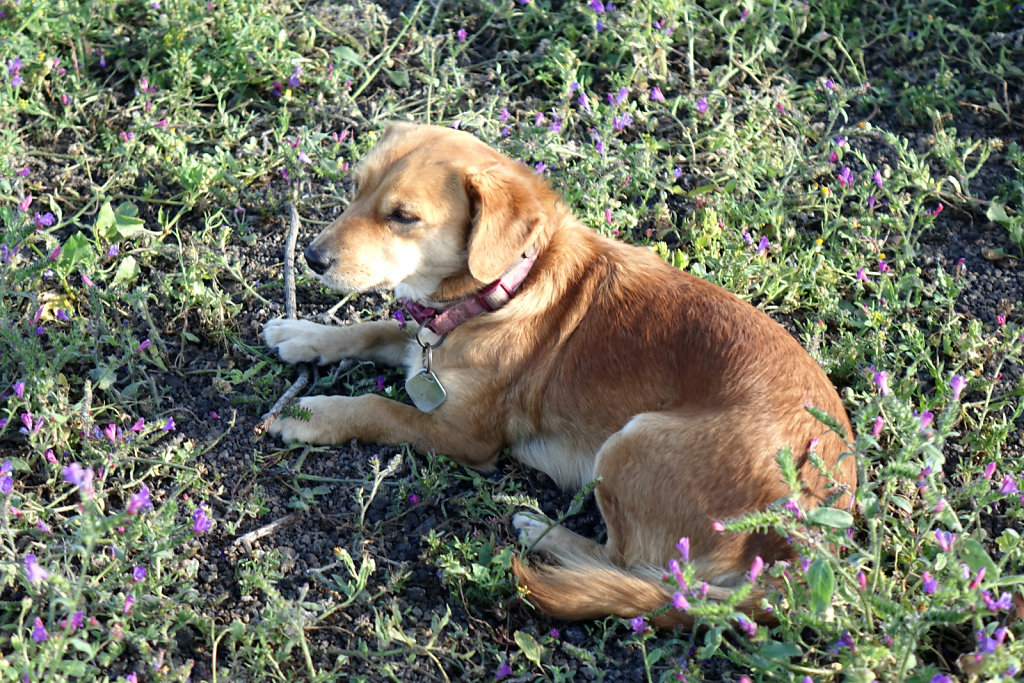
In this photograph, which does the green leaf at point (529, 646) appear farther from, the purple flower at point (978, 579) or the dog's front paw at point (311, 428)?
the purple flower at point (978, 579)

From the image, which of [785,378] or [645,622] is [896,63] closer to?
[785,378]

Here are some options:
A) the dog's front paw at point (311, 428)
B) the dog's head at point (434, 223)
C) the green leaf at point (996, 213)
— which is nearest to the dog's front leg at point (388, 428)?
the dog's front paw at point (311, 428)

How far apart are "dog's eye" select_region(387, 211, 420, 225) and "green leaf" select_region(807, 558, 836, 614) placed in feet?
6.08

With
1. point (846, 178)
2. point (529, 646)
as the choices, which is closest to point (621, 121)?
point (846, 178)

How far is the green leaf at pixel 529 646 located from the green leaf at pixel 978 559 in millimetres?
1244

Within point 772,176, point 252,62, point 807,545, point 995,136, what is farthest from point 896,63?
point 807,545

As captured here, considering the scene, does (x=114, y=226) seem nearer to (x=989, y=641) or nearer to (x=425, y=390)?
(x=425, y=390)

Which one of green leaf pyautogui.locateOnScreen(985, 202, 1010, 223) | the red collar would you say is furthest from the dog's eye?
green leaf pyautogui.locateOnScreen(985, 202, 1010, 223)

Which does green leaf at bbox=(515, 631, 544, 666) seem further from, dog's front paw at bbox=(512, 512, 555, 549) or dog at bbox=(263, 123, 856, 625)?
dog's front paw at bbox=(512, 512, 555, 549)

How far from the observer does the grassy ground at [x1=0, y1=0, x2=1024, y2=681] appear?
2.63 m

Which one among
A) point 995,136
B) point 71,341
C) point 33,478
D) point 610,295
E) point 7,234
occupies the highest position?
point 995,136

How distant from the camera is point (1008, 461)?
3555mm

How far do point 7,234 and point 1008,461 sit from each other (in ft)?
12.9

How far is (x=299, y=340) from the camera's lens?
380cm
